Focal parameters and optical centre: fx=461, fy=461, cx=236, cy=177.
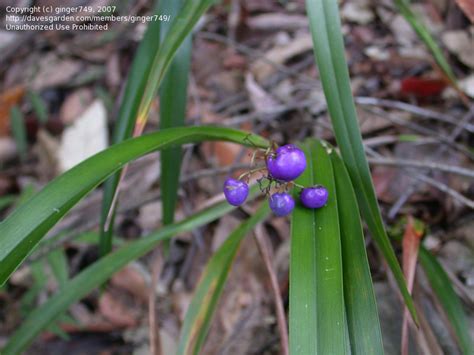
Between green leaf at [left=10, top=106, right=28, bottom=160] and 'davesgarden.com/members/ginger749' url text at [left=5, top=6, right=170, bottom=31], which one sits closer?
green leaf at [left=10, top=106, right=28, bottom=160]

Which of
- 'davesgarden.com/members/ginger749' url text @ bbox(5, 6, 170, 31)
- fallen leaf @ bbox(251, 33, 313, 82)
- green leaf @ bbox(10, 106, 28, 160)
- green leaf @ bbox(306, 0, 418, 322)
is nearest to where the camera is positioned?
green leaf @ bbox(306, 0, 418, 322)

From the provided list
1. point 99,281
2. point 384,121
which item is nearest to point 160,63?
point 99,281

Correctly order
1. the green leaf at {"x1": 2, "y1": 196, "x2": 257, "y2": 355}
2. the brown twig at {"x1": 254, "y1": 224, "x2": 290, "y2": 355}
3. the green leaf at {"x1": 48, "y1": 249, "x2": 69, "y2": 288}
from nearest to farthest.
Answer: the brown twig at {"x1": 254, "y1": 224, "x2": 290, "y2": 355}
the green leaf at {"x1": 2, "y1": 196, "x2": 257, "y2": 355}
the green leaf at {"x1": 48, "y1": 249, "x2": 69, "y2": 288}

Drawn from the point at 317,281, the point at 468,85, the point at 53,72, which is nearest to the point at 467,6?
the point at 468,85

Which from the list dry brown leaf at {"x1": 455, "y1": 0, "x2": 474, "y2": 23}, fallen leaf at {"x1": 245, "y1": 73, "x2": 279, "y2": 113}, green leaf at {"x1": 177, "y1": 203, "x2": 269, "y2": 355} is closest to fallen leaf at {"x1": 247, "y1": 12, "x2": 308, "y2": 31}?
fallen leaf at {"x1": 245, "y1": 73, "x2": 279, "y2": 113}

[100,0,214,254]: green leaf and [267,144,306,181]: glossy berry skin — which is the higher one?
[100,0,214,254]: green leaf

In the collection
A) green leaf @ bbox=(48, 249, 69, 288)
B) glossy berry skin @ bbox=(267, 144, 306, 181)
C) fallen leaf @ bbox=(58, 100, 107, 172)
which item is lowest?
green leaf @ bbox=(48, 249, 69, 288)

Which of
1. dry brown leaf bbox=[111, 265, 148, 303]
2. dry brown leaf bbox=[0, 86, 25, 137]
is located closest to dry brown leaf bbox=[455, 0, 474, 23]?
dry brown leaf bbox=[111, 265, 148, 303]

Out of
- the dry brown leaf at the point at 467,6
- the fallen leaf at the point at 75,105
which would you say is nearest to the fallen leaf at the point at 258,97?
the dry brown leaf at the point at 467,6

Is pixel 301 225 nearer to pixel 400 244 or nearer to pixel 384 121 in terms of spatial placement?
pixel 400 244

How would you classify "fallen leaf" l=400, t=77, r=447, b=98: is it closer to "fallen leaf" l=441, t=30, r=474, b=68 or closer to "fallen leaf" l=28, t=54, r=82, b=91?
"fallen leaf" l=441, t=30, r=474, b=68
